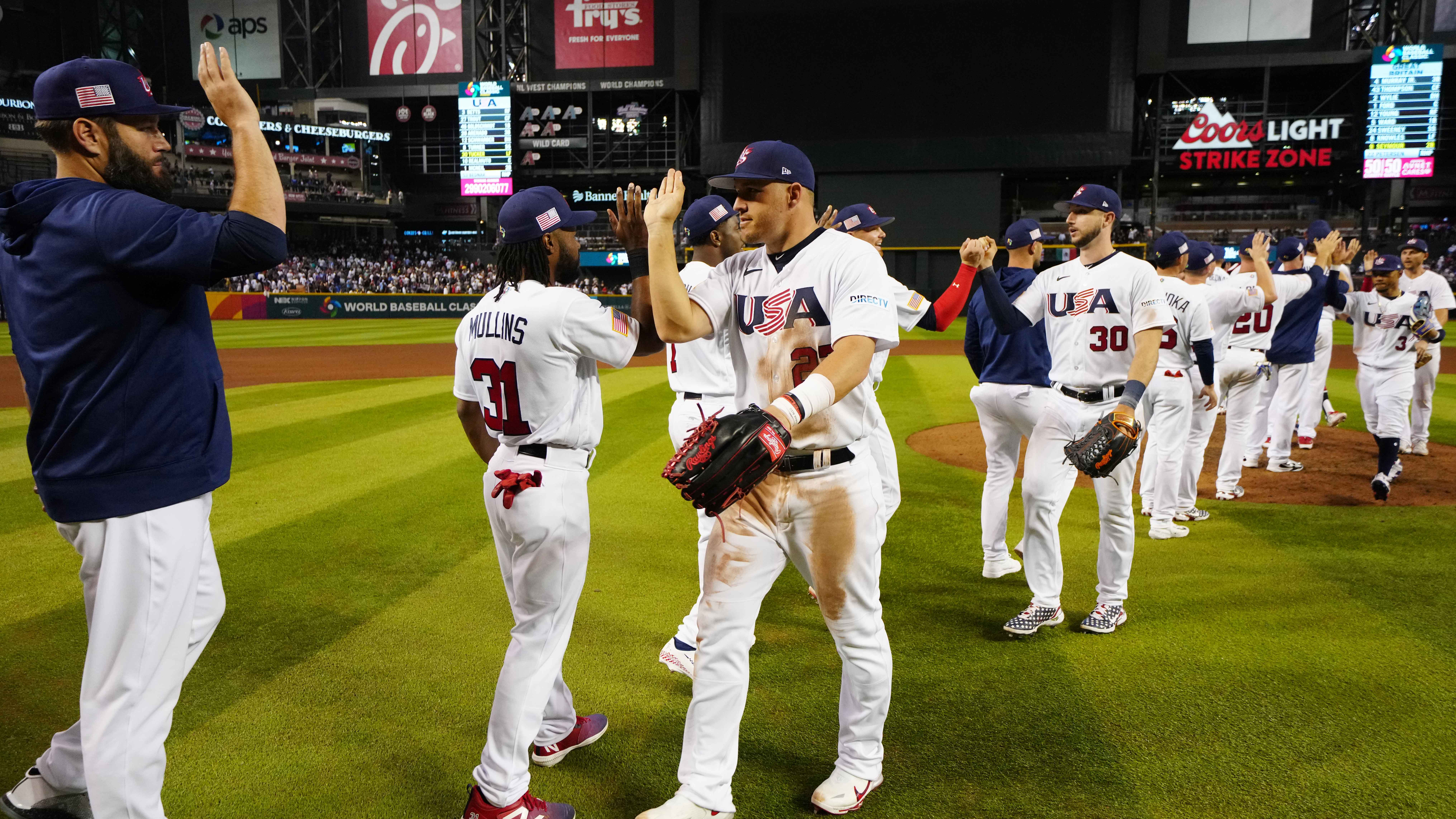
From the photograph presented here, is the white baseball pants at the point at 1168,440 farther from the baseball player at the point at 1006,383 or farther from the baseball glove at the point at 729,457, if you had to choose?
the baseball glove at the point at 729,457

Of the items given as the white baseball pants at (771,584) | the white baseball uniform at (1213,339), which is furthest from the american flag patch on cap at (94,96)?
the white baseball uniform at (1213,339)

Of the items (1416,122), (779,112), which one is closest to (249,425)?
(779,112)

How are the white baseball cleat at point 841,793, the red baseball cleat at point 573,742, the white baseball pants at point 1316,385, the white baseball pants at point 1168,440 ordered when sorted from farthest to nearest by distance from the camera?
1. the white baseball pants at point 1316,385
2. the white baseball pants at point 1168,440
3. the red baseball cleat at point 573,742
4. the white baseball cleat at point 841,793

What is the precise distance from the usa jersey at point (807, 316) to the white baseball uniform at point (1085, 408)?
1.99 m

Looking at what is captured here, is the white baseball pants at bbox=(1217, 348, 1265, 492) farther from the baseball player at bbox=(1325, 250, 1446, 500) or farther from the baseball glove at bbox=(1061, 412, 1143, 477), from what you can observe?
the baseball glove at bbox=(1061, 412, 1143, 477)

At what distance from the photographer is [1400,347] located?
813 cm

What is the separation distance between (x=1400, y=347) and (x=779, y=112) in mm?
25537

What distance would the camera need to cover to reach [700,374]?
4.39 metres

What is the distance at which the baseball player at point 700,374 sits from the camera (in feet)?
14.1

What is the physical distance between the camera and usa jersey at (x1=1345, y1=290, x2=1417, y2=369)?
26.5 ft

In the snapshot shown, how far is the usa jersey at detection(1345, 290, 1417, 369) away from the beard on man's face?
9.60 metres

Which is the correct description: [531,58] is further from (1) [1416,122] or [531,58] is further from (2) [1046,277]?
(2) [1046,277]

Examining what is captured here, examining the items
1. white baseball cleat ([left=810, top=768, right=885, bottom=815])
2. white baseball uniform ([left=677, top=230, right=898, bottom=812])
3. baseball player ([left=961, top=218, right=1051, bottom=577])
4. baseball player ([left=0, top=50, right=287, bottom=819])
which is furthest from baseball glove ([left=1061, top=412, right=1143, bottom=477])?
baseball player ([left=0, top=50, right=287, bottom=819])

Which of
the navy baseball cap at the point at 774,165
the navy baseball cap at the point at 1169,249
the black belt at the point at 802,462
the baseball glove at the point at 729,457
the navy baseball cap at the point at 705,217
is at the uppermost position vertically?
the navy baseball cap at the point at 774,165
